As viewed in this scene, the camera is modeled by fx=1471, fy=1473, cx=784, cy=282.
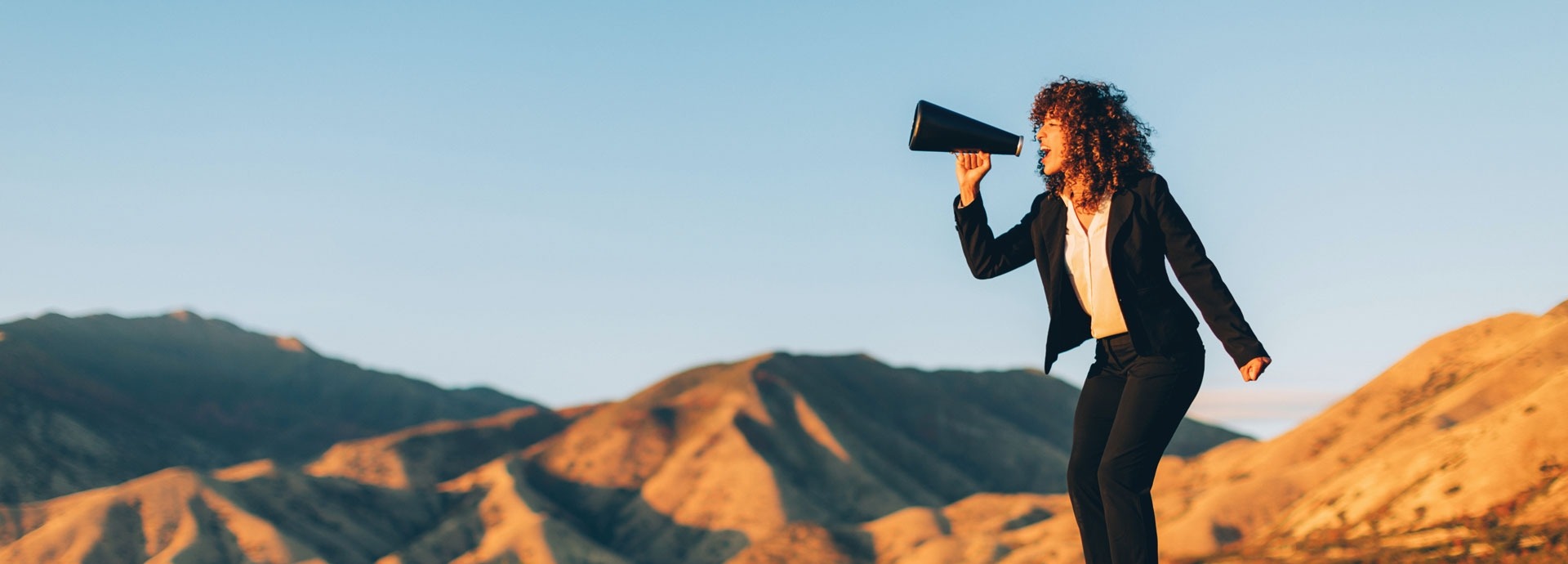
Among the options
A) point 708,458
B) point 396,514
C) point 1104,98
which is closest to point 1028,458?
point 708,458

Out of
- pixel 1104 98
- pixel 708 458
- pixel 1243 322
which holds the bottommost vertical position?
pixel 1243 322

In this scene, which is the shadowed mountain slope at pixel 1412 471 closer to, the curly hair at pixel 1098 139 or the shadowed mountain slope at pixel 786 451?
the shadowed mountain slope at pixel 786 451

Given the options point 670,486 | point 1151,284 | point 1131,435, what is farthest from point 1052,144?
point 670,486

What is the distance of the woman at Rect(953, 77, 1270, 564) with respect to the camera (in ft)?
17.9

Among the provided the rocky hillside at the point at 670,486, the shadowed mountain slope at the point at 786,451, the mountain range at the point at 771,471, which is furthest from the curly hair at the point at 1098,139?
the shadowed mountain slope at the point at 786,451

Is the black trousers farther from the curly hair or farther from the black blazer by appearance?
the curly hair

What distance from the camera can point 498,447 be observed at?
153m

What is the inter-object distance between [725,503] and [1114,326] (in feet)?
389

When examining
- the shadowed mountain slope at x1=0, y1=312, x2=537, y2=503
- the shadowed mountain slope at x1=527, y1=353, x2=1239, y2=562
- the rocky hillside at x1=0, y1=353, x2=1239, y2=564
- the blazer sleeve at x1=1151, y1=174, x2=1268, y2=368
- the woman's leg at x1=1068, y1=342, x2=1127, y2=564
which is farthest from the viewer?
the shadowed mountain slope at x1=0, y1=312, x2=537, y2=503

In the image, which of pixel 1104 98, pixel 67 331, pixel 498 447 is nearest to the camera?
pixel 1104 98

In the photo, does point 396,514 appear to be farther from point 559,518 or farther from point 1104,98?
point 1104,98

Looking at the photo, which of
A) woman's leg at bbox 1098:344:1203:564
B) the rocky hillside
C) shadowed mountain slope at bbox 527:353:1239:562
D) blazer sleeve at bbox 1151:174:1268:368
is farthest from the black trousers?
shadowed mountain slope at bbox 527:353:1239:562

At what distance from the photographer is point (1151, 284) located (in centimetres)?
554

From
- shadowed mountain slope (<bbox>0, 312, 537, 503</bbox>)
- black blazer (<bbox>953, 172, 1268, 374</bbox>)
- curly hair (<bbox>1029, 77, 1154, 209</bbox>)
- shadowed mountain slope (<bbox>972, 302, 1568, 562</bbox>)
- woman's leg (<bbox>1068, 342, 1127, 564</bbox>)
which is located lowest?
woman's leg (<bbox>1068, 342, 1127, 564</bbox>)
